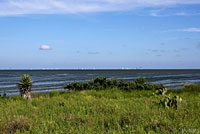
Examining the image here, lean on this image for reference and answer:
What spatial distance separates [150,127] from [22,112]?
5782 millimetres

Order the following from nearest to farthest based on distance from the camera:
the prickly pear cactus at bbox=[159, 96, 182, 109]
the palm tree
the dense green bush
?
the prickly pear cactus at bbox=[159, 96, 182, 109] < the palm tree < the dense green bush

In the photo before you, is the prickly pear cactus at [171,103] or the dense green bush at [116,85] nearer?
the prickly pear cactus at [171,103]

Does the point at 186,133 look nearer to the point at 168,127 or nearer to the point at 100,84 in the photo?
the point at 168,127

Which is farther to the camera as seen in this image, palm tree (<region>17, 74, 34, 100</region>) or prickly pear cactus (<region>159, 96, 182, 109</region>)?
palm tree (<region>17, 74, 34, 100</region>)

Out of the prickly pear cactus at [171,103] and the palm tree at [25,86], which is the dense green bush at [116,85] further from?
the prickly pear cactus at [171,103]

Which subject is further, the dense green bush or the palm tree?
the dense green bush

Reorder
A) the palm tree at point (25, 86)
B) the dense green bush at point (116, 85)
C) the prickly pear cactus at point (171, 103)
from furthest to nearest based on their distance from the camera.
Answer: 1. the dense green bush at point (116, 85)
2. the palm tree at point (25, 86)
3. the prickly pear cactus at point (171, 103)

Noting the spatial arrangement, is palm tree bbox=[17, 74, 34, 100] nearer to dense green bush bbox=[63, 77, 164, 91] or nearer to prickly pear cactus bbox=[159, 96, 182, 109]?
prickly pear cactus bbox=[159, 96, 182, 109]

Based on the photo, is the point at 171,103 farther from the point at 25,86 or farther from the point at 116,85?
the point at 116,85

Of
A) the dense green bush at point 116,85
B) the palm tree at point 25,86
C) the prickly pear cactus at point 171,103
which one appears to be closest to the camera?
the prickly pear cactus at point 171,103

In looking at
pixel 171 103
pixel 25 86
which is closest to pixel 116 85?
pixel 25 86

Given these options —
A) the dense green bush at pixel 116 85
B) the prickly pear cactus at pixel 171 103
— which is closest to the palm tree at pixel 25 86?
the prickly pear cactus at pixel 171 103

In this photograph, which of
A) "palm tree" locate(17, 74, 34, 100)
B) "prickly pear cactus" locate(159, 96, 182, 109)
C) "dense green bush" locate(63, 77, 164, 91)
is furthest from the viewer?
"dense green bush" locate(63, 77, 164, 91)

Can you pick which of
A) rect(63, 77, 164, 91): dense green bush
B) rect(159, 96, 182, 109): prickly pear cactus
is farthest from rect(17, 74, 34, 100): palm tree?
rect(63, 77, 164, 91): dense green bush
